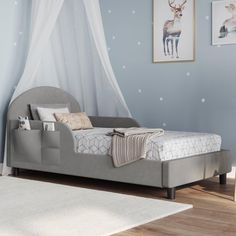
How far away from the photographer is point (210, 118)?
5297 millimetres

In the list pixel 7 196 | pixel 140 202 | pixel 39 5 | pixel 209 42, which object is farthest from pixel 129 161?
pixel 39 5

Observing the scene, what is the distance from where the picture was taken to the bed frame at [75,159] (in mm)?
4219

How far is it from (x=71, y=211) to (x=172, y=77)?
7.64 feet

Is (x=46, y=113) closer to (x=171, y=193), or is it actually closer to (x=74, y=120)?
(x=74, y=120)

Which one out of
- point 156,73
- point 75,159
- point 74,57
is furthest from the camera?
point 74,57

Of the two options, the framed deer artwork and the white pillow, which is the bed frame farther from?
the framed deer artwork

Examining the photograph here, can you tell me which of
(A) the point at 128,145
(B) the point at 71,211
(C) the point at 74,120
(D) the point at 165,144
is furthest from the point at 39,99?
(B) the point at 71,211

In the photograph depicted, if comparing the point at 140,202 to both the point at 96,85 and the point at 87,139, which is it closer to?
the point at 87,139

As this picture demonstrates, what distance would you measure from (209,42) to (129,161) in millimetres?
1636

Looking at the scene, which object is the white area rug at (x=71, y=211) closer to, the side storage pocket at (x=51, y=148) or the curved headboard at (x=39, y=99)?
the side storage pocket at (x=51, y=148)

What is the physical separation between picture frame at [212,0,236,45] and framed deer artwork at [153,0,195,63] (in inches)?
9.7

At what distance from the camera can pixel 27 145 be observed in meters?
5.11

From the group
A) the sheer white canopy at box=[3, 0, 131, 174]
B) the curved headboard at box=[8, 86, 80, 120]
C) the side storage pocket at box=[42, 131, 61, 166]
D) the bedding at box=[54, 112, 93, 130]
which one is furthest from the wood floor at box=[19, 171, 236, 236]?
the sheer white canopy at box=[3, 0, 131, 174]

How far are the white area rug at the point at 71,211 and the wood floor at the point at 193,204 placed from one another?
4.7 inches
